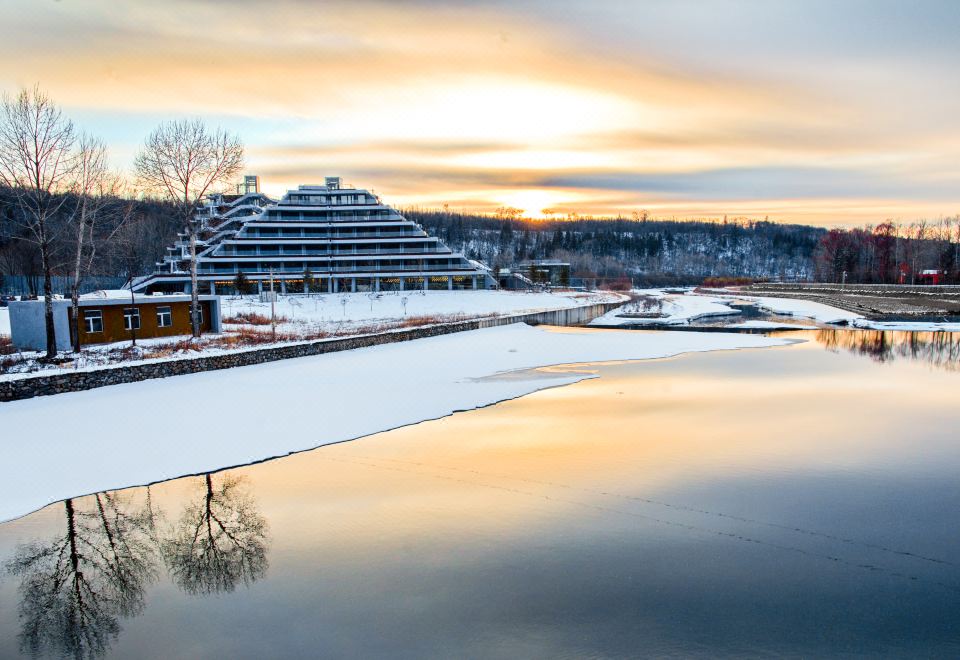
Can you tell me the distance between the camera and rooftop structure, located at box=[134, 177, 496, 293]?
88625mm

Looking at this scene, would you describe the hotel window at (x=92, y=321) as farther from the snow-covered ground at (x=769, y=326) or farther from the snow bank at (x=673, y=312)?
the snow-covered ground at (x=769, y=326)

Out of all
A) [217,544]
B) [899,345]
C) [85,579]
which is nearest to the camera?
[85,579]

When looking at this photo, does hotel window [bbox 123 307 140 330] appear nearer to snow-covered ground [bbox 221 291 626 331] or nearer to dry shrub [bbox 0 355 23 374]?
dry shrub [bbox 0 355 23 374]

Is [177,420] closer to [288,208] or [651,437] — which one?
[651,437]

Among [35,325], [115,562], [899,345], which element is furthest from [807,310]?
[115,562]

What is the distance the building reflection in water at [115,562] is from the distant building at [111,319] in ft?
59.9

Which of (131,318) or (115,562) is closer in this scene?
(115,562)

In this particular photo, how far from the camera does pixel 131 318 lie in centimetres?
3172

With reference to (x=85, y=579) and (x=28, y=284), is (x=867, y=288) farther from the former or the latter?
(x=28, y=284)

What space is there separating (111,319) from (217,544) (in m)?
24.0

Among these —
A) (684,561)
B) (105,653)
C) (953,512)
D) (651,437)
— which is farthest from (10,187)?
(953,512)

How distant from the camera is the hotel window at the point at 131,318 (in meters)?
31.4

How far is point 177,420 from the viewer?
1878 centimetres

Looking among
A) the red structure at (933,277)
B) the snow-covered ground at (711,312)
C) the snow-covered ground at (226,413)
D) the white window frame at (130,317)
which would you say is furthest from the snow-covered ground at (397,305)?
the red structure at (933,277)
